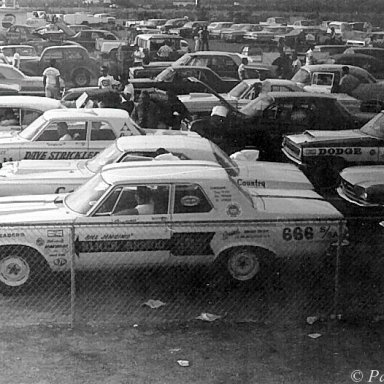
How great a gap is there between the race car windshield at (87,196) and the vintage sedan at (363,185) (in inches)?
112

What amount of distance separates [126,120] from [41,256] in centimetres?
334

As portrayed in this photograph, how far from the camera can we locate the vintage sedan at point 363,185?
920 cm

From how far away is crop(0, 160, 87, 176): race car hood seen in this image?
915 centimetres

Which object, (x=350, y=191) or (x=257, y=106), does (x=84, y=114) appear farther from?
(x=350, y=191)

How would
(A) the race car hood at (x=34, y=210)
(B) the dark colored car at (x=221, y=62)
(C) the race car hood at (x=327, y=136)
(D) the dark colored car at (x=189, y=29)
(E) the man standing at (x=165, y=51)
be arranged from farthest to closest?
(E) the man standing at (x=165, y=51) → (B) the dark colored car at (x=221, y=62) → (D) the dark colored car at (x=189, y=29) → (C) the race car hood at (x=327, y=136) → (A) the race car hood at (x=34, y=210)

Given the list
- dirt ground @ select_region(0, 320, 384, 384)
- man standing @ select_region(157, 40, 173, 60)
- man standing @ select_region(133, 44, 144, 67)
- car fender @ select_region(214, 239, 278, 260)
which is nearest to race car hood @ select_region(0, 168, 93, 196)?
car fender @ select_region(214, 239, 278, 260)

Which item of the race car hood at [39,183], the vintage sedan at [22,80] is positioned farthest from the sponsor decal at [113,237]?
the vintage sedan at [22,80]

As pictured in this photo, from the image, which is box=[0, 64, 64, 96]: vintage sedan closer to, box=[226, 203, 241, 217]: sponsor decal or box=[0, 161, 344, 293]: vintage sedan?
box=[0, 161, 344, 293]: vintage sedan

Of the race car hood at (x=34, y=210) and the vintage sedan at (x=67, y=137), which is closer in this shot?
the race car hood at (x=34, y=210)

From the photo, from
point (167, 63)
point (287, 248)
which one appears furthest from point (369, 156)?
point (167, 63)

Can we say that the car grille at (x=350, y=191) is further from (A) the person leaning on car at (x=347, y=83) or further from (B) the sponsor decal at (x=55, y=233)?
(A) the person leaning on car at (x=347, y=83)

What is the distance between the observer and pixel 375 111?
1311 centimetres

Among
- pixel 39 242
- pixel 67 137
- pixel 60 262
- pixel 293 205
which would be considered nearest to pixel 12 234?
pixel 39 242

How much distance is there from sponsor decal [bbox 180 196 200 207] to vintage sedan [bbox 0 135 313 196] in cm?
106
